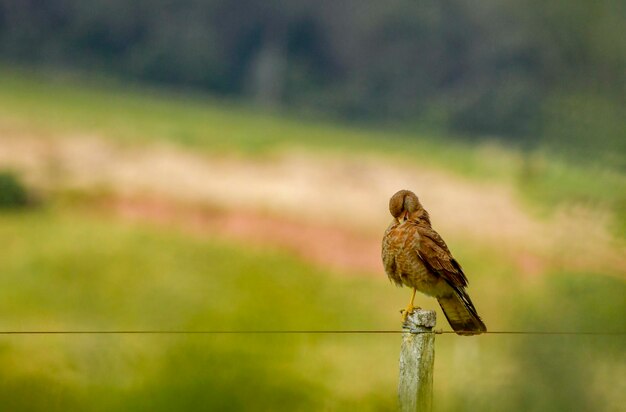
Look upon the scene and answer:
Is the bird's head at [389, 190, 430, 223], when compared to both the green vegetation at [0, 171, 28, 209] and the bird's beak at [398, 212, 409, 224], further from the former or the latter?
the green vegetation at [0, 171, 28, 209]

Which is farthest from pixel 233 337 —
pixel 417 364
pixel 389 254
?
pixel 417 364

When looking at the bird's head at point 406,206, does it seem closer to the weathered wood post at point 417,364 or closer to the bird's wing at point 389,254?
the bird's wing at point 389,254

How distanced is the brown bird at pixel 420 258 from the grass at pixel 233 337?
123 inches

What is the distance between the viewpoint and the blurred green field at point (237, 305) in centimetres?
980

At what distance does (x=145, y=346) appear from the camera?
14062mm

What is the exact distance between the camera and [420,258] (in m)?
5.59

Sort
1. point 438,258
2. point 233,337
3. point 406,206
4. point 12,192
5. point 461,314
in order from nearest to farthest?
point 461,314 → point 438,258 → point 406,206 → point 233,337 → point 12,192

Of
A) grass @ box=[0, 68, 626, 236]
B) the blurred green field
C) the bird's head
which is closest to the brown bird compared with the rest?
the bird's head

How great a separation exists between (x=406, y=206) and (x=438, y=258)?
31 cm

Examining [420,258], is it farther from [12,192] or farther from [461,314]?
[12,192]

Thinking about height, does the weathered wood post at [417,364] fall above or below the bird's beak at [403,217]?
below

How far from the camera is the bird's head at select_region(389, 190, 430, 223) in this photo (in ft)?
18.4

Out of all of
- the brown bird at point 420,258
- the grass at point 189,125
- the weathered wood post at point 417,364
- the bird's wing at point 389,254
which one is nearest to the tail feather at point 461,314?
the brown bird at point 420,258

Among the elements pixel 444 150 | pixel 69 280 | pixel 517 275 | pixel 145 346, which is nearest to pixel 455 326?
pixel 145 346
